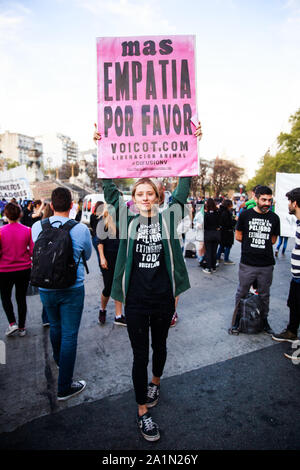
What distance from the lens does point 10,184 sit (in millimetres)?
8312

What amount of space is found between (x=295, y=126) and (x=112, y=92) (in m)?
35.9

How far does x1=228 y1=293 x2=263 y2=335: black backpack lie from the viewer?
3932 mm

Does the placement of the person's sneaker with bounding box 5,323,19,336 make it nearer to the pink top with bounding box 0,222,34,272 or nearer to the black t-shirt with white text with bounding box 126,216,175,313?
the pink top with bounding box 0,222,34,272

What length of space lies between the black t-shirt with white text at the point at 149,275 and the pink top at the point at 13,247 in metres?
2.19

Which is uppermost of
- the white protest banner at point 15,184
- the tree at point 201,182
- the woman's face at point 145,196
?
the tree at point 201,182

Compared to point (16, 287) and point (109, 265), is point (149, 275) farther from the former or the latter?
point (16, 287)

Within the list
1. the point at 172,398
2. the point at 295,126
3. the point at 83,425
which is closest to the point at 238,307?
the point at 172,398

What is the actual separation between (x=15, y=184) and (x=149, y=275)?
7.37m

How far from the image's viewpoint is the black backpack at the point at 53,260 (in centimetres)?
243

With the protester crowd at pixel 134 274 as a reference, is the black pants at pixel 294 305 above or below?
below

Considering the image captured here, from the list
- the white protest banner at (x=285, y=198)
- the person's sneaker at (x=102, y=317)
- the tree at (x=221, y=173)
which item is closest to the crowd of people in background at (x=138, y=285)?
the person's sneaker at (x=102, y=317)

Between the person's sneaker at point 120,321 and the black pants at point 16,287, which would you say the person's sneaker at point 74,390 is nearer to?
the person's sneaker at point 120,321

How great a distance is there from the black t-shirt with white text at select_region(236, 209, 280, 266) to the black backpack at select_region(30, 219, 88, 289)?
98.6 inches
